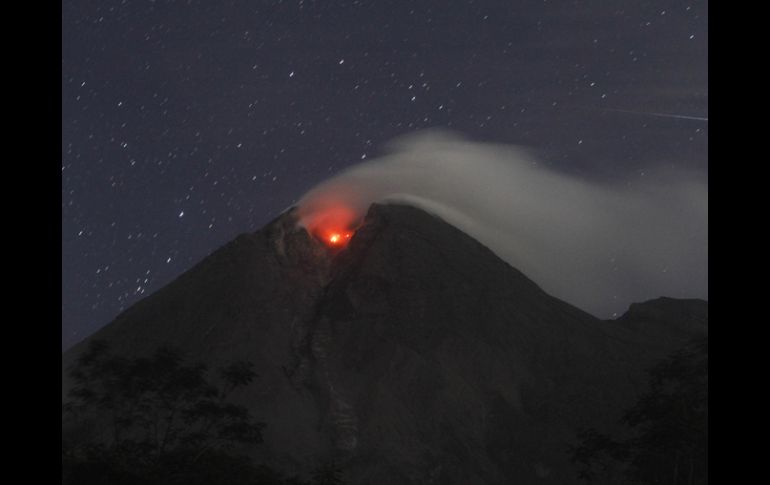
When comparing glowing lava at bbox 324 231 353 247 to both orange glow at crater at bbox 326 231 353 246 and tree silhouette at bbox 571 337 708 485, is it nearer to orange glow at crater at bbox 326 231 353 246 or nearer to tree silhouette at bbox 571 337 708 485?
orange glow at crater at bbox 326 231 353 246

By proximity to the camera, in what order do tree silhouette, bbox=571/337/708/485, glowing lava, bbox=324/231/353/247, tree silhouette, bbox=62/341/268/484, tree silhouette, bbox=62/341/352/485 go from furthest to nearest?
1. glowing lava, bbox=324/231/353/247
2. tree silhouette, bbox=571/337/708/485
3. tree silhouette, bbox=62/341/268/484
4. tree silhouette, bbox=62/341/352/485

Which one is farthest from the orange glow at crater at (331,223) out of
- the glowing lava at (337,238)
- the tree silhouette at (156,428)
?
the tree silhouette at (156,428)

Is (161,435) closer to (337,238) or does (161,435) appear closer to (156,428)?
(156,428)

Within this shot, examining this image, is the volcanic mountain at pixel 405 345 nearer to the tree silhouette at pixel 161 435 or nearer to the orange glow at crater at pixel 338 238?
the orange glow at crater at pixel 338 238

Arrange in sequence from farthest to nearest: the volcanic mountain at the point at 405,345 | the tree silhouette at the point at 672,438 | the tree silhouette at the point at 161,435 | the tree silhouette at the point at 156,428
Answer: the volcanic mountain at the point at 405,345 < the tree silhouette at the point at 672,438 < the tree silhouette at the point at 156,428 < the tree silhouette at the point at 161,435

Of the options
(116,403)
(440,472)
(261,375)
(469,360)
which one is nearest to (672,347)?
(469,360)

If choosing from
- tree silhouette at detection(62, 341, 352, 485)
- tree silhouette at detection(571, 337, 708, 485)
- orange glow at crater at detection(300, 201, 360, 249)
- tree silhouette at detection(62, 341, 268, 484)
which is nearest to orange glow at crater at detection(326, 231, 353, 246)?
orange glow at crater at detection(300, 201, 360, 249)

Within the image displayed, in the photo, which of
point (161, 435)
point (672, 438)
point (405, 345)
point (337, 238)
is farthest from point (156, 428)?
point (337, 238)

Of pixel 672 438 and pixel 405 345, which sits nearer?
pixel 672 438
